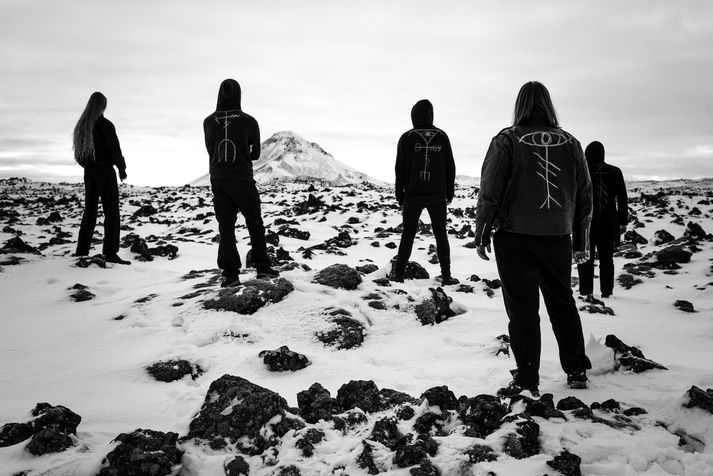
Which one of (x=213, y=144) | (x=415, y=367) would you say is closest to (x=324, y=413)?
(x=415, y=367)

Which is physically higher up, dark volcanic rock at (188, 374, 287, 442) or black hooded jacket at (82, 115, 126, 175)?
black hooded jacket at (82, 115, 126, 175)

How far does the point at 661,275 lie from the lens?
7.05 m

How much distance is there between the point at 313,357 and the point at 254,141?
296 centimetres

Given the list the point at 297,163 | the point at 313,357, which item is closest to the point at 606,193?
the point at 313,357

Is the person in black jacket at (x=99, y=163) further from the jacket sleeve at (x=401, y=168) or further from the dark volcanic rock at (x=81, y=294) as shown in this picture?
the jacket sleeve at (x=401, y=168)

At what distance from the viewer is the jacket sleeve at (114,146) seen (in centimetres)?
647

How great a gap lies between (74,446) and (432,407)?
6.31ft

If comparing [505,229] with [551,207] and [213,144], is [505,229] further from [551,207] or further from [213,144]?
[213,144]

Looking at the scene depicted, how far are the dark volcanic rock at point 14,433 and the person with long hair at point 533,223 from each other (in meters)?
2.73

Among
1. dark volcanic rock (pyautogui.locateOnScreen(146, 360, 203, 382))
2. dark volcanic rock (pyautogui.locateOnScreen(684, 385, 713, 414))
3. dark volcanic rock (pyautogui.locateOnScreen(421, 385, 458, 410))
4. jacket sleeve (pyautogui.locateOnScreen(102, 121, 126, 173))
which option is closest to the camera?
dark volcanic rock (pyautogui.locateOnScreen(684, 385, 713, 414))

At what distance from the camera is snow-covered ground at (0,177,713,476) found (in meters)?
2.07

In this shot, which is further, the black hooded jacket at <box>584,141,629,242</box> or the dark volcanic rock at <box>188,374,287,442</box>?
the black hooded jacket at <box>584,141,629,242</box>

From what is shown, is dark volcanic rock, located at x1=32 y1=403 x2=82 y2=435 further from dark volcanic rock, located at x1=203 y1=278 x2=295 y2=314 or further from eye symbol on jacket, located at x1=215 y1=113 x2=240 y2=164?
eye symbol on jacket, located at x1=215 y1=113 x2=240 y2=164

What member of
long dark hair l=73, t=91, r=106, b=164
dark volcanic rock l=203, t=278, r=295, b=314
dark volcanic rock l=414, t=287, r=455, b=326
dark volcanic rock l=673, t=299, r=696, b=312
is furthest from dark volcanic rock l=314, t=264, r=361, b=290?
long dark hair l=73, t=91, r=106, b=164
